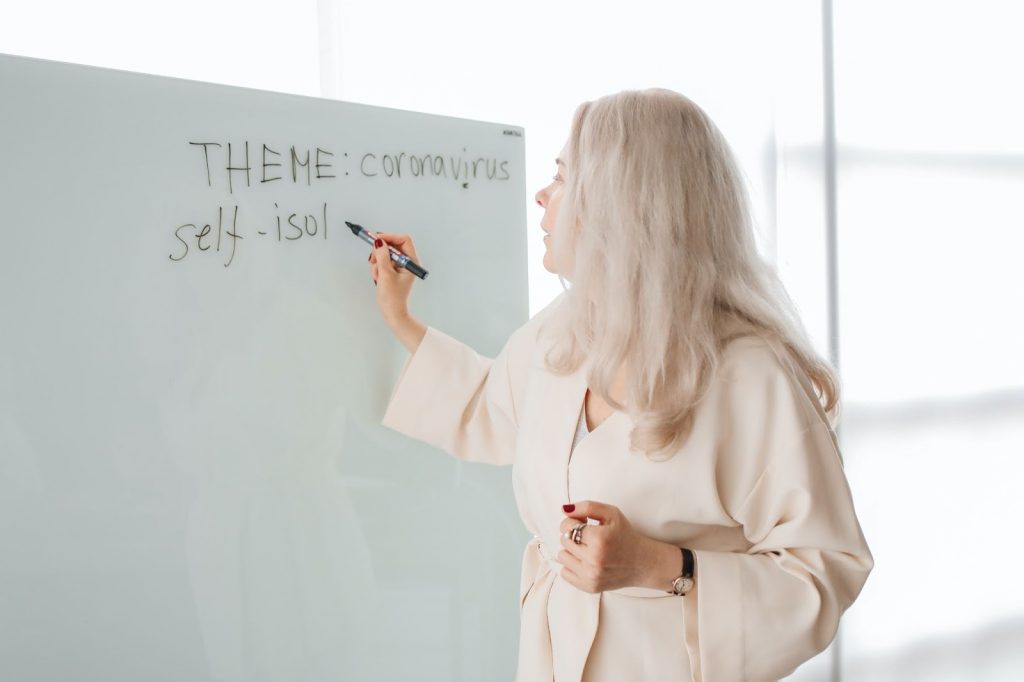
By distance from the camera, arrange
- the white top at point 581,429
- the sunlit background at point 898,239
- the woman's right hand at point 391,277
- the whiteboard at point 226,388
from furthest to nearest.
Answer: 1. the sunlit background at point 898,239
2. the woman's right hand at point 391,277
3. the white top at point 581,429
4. the whiteboard at point 226,388

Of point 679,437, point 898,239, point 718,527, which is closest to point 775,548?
point 718,527

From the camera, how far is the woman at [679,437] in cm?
109

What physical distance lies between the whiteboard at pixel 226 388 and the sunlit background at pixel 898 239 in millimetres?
648

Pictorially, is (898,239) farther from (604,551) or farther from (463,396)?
(604,551)

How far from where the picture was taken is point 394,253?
1.31m

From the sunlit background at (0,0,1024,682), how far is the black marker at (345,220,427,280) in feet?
2.27

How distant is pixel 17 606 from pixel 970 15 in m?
2.49

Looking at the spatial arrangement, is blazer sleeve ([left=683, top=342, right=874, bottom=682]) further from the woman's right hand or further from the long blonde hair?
the woman's right hand

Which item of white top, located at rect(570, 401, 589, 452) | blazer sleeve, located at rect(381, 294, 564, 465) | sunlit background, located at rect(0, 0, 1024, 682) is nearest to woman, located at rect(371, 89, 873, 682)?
white top, located at rect(570, 401, 589, 452)

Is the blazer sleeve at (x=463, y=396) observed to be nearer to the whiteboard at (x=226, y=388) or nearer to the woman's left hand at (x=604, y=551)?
the whiteboard at (x=226, y=388)

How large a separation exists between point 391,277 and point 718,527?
584mm

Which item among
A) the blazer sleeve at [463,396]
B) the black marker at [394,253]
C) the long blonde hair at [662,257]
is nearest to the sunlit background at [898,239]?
the blazer sleeve at [463,396]

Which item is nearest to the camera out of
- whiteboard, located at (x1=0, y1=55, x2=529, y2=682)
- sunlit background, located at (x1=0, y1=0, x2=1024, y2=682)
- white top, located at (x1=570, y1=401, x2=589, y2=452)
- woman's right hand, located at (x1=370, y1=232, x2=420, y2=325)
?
whiteboard, located at (x1=0, y1=55, x2=529, y2=682)

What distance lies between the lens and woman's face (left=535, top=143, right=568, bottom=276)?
1223mm
